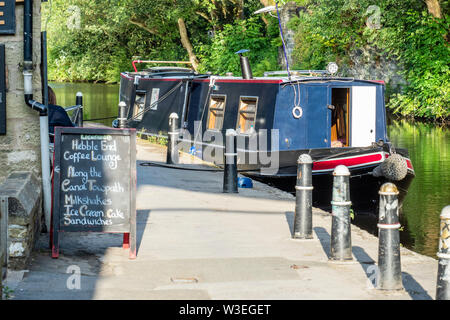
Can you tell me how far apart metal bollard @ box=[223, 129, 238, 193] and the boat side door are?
3.14 meters

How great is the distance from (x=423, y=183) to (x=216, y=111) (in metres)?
4.96

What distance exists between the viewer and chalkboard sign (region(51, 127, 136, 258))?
7.42m

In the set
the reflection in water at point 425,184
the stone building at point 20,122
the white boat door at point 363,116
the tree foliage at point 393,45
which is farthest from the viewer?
the tree foliage at point 393,45

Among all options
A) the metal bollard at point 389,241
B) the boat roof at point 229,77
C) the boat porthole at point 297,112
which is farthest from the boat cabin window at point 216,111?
the metal bollard at point 389,241

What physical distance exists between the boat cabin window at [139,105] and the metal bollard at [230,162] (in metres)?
9.22

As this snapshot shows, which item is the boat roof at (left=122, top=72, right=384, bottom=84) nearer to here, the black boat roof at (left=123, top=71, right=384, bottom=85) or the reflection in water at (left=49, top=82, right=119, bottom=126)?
the black boat roof at (left=123, top=71, right=384, bottom=85)

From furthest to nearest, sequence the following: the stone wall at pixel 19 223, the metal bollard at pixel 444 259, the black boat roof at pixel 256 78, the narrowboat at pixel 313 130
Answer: the black boat roof at pixel 256 78 → the narrowboat at pixel 313 130 → the stone wall at pixel 19 223 → the metal bollard at pixel 444 259

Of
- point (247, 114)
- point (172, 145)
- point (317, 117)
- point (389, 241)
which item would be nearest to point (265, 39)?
point (247, 114)

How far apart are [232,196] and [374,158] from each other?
3404mm

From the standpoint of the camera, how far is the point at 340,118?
51.6 feet

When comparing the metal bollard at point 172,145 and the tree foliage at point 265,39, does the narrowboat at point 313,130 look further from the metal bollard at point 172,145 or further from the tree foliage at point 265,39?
the tree foliage at point 265,39

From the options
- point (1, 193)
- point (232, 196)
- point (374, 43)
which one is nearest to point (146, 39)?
point (374, 43)

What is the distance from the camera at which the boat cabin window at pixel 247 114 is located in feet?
51.3

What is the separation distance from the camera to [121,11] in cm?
4206
